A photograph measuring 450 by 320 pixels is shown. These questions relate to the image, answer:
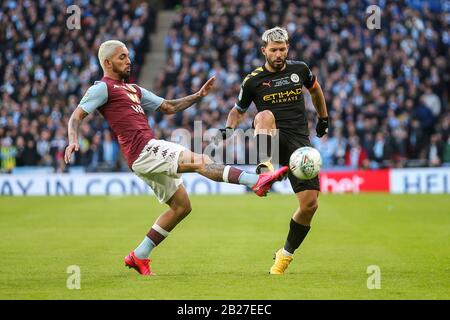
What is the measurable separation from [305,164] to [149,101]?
227cm

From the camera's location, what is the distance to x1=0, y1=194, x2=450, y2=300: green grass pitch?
8867 mm

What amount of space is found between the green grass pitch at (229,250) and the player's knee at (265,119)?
69.2 inches

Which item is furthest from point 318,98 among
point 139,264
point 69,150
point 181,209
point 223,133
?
point 69,150

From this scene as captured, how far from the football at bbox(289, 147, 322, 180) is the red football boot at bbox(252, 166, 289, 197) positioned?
2.23 ft

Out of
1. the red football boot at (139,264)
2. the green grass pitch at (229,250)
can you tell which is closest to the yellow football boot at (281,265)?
the green grass pitch at (229,250)

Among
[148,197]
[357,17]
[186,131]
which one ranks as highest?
[357,17]

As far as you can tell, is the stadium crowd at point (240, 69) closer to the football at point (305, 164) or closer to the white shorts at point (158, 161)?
the white shorts at point (158, 161)

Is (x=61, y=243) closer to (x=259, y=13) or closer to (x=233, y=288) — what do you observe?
(x=233, y=288)

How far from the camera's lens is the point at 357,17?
31.5 metres

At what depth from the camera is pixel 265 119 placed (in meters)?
10.0

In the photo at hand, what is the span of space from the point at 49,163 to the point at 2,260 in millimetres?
18001

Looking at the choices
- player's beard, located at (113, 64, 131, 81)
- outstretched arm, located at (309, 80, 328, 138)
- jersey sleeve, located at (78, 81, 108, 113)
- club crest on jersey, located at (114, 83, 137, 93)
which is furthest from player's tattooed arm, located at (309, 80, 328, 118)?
jersey sleeve, located at (78, 81, 108, 113)

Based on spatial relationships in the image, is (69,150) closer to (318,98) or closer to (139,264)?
(139,264)
